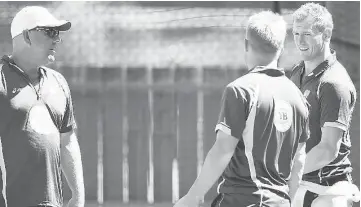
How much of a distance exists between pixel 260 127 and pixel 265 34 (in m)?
0.41

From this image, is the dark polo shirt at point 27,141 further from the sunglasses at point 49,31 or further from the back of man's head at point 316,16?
the back of man's head at point 316,16

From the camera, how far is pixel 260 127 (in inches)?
137

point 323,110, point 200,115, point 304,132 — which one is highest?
point 304,132

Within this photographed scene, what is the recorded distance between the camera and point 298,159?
375cm

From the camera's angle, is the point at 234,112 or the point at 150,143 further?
the point at 150,143

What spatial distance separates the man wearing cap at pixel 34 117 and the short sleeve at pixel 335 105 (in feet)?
4.94

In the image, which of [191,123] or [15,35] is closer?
[15,35]

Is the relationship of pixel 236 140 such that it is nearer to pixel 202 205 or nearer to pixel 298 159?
pixel 298 159

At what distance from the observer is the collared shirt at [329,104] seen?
178 inches

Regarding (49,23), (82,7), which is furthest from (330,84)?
(82,7)

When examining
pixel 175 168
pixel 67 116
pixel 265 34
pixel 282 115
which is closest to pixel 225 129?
pixel 282 115

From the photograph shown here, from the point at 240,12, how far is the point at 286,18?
399mm

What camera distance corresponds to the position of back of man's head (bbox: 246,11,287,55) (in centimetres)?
352

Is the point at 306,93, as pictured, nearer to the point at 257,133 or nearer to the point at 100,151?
the point at 257,133
